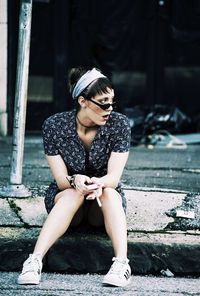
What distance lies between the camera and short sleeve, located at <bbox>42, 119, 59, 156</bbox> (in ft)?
15.3

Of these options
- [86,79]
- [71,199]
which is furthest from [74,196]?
[86,79]

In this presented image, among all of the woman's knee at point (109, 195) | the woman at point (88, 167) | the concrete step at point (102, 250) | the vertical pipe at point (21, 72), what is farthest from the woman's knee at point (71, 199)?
the vertical pipe at point (21, 72)

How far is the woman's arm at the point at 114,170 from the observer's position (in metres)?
4.48

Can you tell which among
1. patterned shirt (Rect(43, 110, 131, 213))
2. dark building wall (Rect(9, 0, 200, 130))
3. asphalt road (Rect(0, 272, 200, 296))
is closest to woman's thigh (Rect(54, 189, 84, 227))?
patterned shirt (Rect(43, 110, 131, 213))

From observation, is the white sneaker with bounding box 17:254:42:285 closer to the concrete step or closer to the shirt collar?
the concrete step

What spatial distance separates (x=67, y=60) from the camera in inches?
381

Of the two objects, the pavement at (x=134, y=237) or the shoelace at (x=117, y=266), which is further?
the pavement at (x=134, y=237)

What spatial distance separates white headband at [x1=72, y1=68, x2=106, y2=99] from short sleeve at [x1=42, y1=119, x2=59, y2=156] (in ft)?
0.85

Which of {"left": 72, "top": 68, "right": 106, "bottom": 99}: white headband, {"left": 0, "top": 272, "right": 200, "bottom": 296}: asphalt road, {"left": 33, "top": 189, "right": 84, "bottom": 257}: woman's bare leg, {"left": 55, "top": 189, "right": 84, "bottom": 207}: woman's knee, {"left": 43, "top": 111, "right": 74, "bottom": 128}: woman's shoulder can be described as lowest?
{"left": 0, "top": 272, "right": 200, "bottom": 296}: asphalt road

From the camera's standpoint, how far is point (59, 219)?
435 centimetres

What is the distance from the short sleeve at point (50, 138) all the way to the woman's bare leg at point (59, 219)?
0.31 meters

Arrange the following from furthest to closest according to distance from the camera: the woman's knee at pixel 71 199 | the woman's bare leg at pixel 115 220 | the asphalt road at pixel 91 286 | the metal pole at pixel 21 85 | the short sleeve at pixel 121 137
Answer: the metal pole at pixel 21 85 → the short sleeve at pixel 121 137 → the woman's knee at pixel 71 199 → the woman's bare leg at pixel 115 220 → the asphalt road at pixel 91 286

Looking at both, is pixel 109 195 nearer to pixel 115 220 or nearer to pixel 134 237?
pixel 115 220

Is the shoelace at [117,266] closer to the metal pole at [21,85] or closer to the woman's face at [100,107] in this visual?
the woman's face at [100,107]
